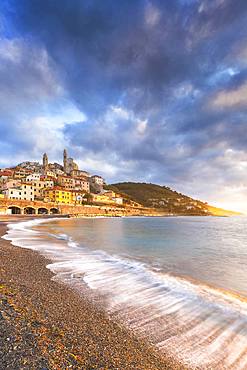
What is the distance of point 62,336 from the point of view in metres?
3.77

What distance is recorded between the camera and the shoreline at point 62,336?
3.03 metres

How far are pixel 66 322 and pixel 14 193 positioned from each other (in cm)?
8571

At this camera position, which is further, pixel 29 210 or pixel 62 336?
pixel 29 210

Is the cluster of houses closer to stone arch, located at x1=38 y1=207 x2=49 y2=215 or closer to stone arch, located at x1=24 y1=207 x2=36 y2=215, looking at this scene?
stone arch, located at x1=24 y1=207 x2=36 y2=215

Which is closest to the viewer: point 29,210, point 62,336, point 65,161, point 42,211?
point 62,336

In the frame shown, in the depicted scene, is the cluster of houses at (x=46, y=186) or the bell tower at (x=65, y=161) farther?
the bell tower at (x=65, y=161)

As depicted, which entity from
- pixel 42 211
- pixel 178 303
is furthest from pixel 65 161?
pixel 178 303

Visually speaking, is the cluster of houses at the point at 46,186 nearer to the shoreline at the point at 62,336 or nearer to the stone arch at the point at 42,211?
the stone arch at the point at 42,211

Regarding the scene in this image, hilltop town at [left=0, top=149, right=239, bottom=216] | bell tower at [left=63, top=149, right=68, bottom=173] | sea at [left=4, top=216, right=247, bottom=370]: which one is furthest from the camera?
bell tower at [left=63, top=149, right=68, bottom=173]

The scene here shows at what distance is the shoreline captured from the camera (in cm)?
303

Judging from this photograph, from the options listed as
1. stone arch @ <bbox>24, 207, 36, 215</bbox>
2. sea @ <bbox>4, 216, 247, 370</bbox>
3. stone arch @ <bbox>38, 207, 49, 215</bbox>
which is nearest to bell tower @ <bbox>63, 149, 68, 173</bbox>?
stone arch @ <bbox>38, 207, 49, 215</bbox>

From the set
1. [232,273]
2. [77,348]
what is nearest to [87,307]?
[77,348]

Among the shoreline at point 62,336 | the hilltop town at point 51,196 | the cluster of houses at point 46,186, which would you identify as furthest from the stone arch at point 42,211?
the shoreline at point 62,336

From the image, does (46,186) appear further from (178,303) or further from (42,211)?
(178,303)
